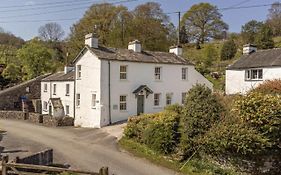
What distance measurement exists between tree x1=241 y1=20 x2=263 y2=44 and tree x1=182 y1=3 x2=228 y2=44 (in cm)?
973

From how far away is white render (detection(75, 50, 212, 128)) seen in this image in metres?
29.8

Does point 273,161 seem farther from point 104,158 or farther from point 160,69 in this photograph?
point 160,69

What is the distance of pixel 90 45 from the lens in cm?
3127

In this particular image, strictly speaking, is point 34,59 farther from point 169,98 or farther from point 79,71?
point 169,98

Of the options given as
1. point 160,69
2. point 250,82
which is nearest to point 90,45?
point 160,69

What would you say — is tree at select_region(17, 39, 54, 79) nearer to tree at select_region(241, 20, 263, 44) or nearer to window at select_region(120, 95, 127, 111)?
window at select_region(120, 95, 127, 111)

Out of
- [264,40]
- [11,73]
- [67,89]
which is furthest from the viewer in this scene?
[11,73]

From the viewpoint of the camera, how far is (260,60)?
3316 centimetres

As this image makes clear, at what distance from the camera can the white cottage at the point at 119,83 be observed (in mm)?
30000

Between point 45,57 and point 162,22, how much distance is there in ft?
70.7

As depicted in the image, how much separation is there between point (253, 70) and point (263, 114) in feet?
59.5

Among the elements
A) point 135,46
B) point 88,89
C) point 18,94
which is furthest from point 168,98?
point 18,94

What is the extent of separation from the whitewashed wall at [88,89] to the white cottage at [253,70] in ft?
45.6

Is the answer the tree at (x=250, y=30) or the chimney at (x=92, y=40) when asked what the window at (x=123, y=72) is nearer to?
the chimney at (x=92, y=40)
